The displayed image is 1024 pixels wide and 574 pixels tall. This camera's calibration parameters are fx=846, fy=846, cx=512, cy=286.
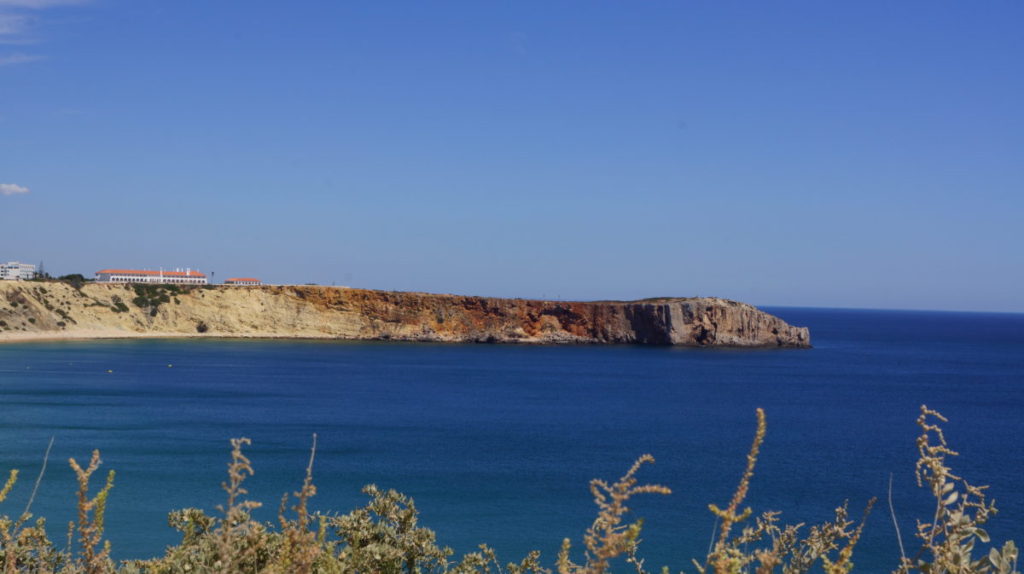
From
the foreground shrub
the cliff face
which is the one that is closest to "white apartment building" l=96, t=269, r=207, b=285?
the cliff face

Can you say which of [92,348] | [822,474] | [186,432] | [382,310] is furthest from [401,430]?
[382,310]

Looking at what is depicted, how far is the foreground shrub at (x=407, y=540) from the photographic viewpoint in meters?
2.86

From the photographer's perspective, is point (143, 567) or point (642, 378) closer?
point (143, 567)

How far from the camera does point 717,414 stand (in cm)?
4650

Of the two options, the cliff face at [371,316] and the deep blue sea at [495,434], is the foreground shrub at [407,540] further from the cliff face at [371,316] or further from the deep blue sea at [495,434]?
the cliff face at [371,316]

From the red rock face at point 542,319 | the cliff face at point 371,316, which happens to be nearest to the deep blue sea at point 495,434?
the cliff face at point 371,316

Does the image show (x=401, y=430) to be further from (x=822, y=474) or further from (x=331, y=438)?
(x=822, y=474)

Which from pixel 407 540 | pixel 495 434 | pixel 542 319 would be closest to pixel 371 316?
pixel 542 319

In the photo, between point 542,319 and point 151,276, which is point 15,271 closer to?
point 151,276

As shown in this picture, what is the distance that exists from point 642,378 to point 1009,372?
3993cm

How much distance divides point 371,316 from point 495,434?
5557cm

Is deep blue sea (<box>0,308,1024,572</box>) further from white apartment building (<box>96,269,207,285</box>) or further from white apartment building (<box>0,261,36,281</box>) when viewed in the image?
white apartment building (<box>0,261,36,281</box>)

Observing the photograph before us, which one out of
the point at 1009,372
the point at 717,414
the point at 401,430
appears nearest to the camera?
the point at 401,430

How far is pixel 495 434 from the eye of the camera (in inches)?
1479
